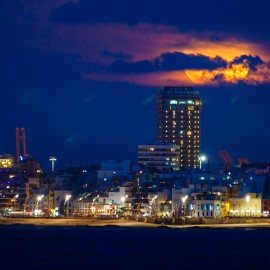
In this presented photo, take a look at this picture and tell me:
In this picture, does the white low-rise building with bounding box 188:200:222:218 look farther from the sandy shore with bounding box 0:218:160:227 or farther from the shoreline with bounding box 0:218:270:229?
the sandy shore with bounding box 0:218:160:227

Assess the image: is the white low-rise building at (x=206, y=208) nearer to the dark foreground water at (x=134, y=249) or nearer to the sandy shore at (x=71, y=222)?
the sandy shore at (x=71, y=222)

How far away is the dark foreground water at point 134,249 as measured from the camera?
97938 millimetres

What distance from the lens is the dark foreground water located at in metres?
97.9

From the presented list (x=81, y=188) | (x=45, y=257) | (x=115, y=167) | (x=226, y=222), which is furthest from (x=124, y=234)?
(x=115, y=167)

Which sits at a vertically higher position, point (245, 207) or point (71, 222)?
point (245, 207)

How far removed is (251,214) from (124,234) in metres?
Answer: 26.8

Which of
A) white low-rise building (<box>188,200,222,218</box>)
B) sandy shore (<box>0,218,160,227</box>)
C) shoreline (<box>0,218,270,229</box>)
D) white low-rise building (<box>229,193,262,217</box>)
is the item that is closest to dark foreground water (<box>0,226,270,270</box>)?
shoreline (<box>0,218,270,229</box>)

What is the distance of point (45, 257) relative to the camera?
10319cm

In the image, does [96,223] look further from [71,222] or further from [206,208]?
[206,208]

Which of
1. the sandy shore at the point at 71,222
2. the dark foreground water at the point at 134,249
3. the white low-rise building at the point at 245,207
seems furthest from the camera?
the white low-rise building at the point at 245,207

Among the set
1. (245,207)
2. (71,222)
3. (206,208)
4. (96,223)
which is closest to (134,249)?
(96,223)

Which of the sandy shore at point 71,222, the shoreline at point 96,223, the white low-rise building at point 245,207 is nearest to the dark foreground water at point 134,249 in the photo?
the shoreline at point 96,223

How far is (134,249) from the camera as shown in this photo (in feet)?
Result: 363

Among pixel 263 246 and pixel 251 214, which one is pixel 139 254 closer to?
pixel 263 246
